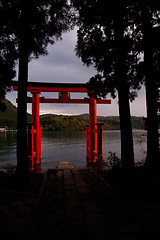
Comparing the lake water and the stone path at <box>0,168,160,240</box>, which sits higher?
the stone path at <box>0,168,160,240</box>

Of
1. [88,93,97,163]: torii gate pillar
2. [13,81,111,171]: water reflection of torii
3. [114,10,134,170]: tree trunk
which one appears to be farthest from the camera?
[88,93,97,163]: torii gate pillar

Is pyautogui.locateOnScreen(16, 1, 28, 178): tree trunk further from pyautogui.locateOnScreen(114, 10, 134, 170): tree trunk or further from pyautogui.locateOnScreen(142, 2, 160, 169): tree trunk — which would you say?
pyautogui.locateOnScreen(142, 2, 160, 169): tree trunk

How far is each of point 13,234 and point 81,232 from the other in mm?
924

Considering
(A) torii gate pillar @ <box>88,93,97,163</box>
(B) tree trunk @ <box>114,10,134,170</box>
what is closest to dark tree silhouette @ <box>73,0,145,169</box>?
(B) tree trunk @ <box>114,10,134,170</box>

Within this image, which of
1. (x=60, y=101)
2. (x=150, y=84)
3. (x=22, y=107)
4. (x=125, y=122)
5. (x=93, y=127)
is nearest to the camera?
(x=125, y=122)

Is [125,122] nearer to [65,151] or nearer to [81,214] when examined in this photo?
[81,214]

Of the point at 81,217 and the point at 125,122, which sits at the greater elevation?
the point at 125,122

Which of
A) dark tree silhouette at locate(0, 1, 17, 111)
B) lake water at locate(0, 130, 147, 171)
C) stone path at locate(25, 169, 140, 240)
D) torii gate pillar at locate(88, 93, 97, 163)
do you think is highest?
dark tree silhouette at locate(0, 1, 17, 111)

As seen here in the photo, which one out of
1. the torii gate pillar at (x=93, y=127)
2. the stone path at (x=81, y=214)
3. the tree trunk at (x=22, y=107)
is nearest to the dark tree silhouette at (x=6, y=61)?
the tree trunk at (x=22, y=107)

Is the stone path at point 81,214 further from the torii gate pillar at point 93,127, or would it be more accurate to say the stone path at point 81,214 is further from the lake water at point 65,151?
the torii gate pillar at point 93,127

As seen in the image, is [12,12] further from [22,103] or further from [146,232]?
[146,232]

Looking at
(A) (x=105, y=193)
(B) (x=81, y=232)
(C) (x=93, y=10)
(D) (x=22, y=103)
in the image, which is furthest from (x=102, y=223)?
(C) (x=93, y=10)

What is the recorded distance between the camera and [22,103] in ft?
12.5

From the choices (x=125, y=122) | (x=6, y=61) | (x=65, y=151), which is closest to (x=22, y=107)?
(x=6, y=61)
